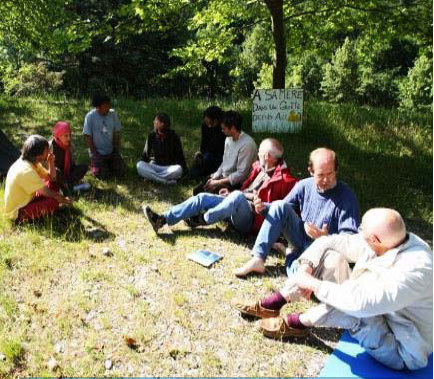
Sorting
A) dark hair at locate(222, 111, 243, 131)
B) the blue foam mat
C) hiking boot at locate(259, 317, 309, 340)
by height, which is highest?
dark hair at locate(222, 111, 243, 131)

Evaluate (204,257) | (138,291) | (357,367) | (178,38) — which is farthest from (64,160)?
(178,38)

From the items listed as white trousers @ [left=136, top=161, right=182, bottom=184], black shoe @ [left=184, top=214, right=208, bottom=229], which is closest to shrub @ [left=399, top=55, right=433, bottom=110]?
white trousers @ [left=136, top=161, right=182, bottom=184]

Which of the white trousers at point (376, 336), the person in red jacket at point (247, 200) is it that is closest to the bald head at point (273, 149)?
the person in red jacket at point (247, 200)

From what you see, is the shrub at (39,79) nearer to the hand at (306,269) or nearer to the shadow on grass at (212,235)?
the shadow on grass at (212,235)

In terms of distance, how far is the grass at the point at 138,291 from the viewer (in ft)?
11.3

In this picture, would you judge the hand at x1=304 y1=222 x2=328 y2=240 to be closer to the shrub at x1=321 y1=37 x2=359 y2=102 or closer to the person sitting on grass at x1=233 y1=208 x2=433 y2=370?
the person sitting on grass at x1=233 y1=208 x2=433 y2=370

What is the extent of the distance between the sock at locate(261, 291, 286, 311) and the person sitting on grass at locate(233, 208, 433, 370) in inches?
13.2

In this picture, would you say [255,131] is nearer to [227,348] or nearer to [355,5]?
[355,5]

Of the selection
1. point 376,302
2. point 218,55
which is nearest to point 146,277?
point 376,302

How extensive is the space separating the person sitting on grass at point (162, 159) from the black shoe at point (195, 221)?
1528 millimetres

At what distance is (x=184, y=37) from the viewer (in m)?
21.2

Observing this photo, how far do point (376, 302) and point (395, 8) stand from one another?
8.28 m

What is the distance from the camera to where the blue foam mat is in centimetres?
315

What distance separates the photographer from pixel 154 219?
17.7 feet
